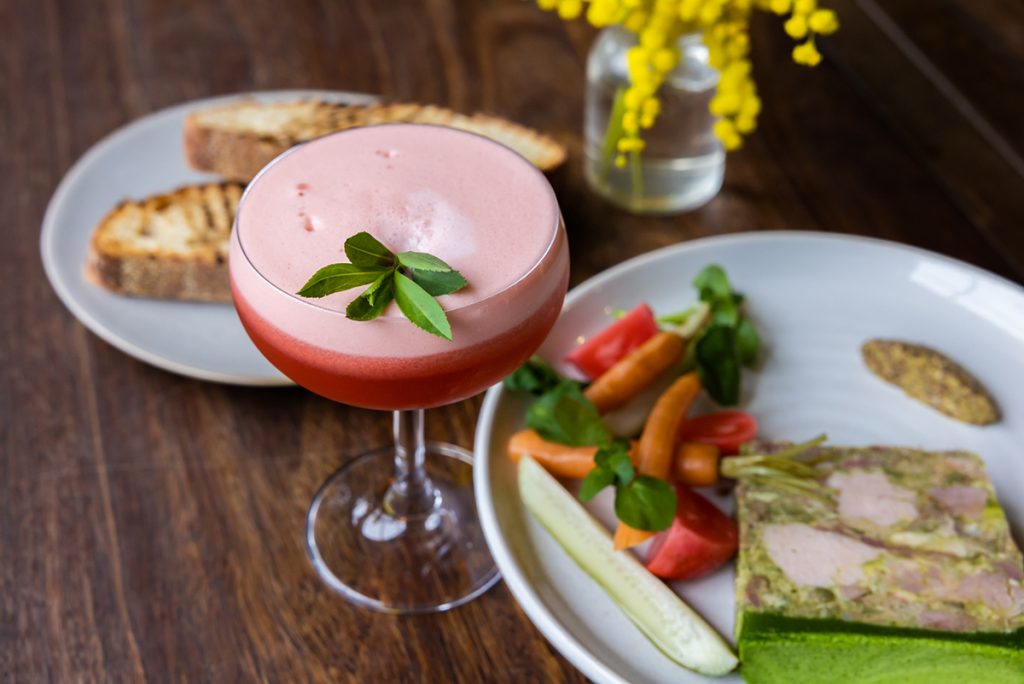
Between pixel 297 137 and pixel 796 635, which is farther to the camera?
pixel 297 137

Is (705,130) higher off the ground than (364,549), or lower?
higher

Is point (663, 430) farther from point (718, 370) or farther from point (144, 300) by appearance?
point (144, 300)

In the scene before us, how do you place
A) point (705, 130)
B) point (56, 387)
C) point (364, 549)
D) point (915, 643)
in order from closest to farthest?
1. point (915, 643)
2. point (364, 549)
3. point (56, 387)
4. point (705, 130)

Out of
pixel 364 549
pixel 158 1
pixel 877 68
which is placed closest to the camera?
pixel 364 549

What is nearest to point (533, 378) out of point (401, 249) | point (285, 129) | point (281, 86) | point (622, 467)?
point (622, 467)

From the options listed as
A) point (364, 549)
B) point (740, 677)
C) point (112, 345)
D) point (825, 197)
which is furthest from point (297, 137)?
point (740, 677)

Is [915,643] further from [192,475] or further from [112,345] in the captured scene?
[112,345]
